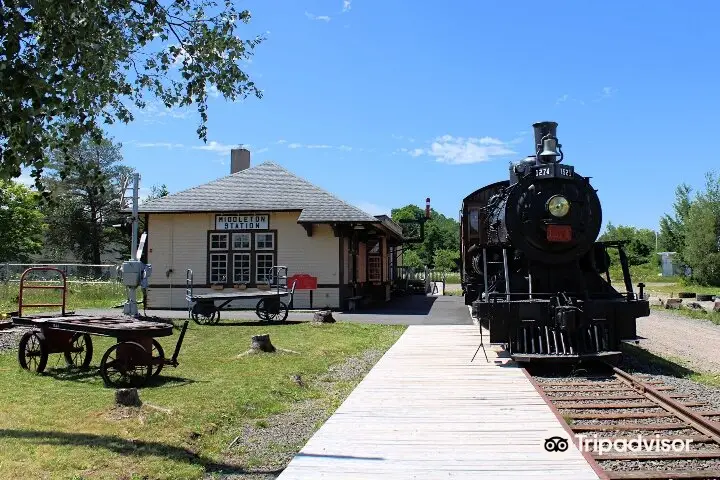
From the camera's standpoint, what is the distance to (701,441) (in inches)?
194

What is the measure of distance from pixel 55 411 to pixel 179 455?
6.46ft

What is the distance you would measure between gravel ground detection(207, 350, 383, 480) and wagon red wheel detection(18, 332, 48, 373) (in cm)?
377

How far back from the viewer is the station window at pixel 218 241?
833 inches

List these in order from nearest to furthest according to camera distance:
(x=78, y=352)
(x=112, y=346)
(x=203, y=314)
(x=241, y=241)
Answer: (x=112, y=346) < (x=78, y=352) < (x=203, y=314) < (x=241, y=241)

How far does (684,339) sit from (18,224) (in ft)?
131

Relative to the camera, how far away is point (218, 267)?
69.3 feet

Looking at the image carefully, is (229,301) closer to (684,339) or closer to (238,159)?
(684,339)

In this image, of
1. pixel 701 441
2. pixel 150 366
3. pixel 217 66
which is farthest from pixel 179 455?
pixel 701 441

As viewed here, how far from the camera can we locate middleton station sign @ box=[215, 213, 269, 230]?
21062 mm

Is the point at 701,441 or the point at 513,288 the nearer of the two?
the point at 701,441

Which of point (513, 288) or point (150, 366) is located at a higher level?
point (513, 288)

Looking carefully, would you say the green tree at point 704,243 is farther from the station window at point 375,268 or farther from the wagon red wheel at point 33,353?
the wagon red wheel at point 33,353

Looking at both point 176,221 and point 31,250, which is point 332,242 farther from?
point 31,250

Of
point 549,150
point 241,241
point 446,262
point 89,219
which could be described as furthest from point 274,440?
point 446,262
